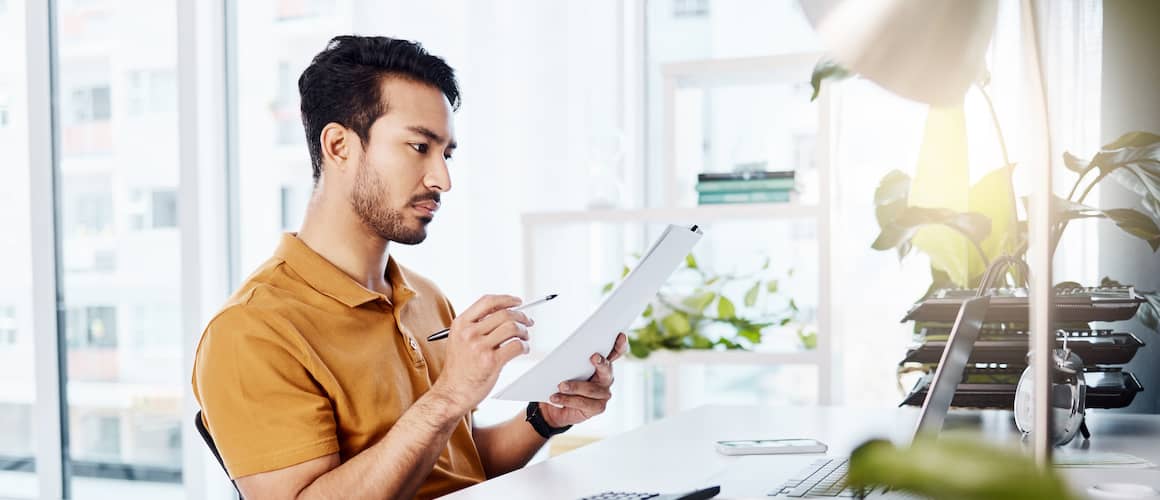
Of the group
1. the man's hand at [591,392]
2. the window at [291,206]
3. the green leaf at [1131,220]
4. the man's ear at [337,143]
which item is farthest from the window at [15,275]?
the green leaf at [1131,220]

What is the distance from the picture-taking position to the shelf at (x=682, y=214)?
2510 mm

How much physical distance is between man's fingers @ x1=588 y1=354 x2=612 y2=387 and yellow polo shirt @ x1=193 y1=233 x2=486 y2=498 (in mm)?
250

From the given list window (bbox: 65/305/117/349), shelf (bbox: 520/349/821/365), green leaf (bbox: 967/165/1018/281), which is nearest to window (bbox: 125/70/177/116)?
window (bbox: 65/305/117/349)

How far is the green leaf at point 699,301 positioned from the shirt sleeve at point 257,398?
1.39 metres

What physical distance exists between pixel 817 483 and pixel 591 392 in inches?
19.3

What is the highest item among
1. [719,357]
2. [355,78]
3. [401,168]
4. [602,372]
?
[355,78]

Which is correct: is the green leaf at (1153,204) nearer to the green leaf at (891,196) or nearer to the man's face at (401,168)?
the green leaf at (891,196)

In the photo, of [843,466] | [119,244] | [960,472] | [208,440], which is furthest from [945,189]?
[119,244]

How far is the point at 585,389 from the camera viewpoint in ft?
5.11

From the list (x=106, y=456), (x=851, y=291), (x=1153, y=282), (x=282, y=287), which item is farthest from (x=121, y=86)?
(x=1153, y=282)

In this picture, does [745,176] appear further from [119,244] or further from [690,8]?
[119,244]

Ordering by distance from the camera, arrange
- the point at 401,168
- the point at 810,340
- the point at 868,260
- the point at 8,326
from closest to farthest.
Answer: the point at 401,168, the point at 810,340, the point at 868,260, the point at 8,326

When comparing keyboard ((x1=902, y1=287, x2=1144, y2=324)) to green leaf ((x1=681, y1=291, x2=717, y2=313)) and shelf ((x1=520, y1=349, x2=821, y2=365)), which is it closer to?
shelf ((x1=520, y1=349, x2=821, y2=365))

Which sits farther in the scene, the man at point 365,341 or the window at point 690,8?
the window at point 690,8
